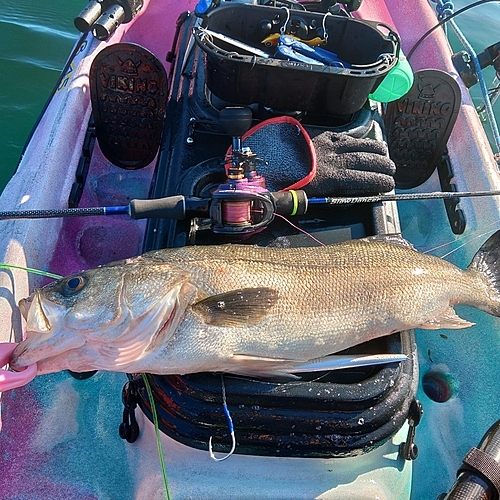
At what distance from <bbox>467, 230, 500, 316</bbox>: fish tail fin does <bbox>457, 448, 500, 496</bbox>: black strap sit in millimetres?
889

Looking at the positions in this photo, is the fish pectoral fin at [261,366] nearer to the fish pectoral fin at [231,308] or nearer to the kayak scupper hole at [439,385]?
the fish pectoral fin at [231,308]

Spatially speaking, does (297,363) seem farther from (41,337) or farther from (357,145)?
(357,145)

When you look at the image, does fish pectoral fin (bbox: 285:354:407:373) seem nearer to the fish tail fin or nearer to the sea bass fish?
the sea bass fish

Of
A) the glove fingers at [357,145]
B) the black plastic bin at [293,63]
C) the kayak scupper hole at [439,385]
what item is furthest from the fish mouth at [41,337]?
the kayak scupper hole at [439,385]

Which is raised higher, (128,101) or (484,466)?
(128,101)

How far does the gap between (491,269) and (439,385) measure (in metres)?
1.14

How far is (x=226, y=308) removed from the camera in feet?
6.53

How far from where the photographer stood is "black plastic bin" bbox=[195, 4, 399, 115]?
8.88 feet

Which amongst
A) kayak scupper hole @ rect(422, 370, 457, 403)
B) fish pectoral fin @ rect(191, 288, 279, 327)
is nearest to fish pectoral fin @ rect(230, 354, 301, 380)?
fish pectoral fin @ rect(191, 288, 279, 327)

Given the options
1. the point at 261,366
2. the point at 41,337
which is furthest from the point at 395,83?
the point at 41,337

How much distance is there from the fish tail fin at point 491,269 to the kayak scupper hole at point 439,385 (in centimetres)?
96

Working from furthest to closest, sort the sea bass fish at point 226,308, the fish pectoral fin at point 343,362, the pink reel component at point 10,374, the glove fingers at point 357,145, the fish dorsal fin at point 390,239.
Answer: the glove fingers at point 357,145, the fish dorsal fin at point 390,239, the fish pectoral fin at point 343,362, the sea bass fish at point 226,308, the pink reel component at point 10,374

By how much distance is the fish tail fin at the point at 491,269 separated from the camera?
2.62 meters

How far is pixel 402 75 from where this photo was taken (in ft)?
10.3
